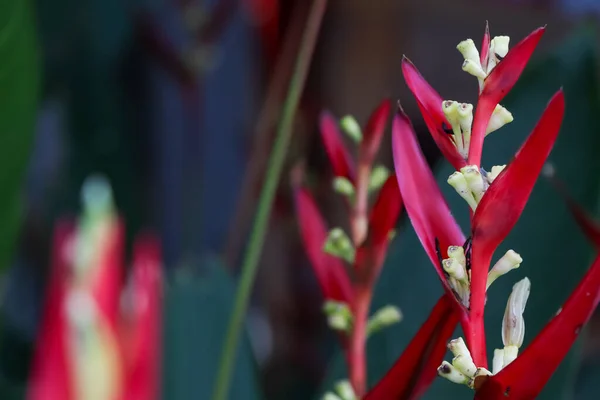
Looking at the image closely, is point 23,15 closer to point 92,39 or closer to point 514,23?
point 514,23

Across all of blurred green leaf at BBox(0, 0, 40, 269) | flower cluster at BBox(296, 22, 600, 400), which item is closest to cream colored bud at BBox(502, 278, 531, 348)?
flower cluster at BBox(296, 22, 600, 400)

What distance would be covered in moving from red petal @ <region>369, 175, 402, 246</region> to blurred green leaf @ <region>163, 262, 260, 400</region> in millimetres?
153

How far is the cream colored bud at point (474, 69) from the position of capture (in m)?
0.09

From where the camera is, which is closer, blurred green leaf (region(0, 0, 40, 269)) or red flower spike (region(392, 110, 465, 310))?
red flower spike (region(392, 110, 465, 310))

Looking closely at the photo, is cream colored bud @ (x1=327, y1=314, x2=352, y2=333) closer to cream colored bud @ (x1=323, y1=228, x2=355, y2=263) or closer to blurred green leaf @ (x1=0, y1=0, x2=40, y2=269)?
cream colored bud @ (x1=323, y1=228, x2=355, y2=263)

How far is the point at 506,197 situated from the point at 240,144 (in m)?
0.56

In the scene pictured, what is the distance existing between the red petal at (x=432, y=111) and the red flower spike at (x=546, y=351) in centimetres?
2

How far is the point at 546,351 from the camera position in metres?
0.09

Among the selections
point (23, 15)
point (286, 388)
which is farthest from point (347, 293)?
point (286, 388)

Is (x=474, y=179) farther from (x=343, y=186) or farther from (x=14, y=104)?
(x=14, y=104)

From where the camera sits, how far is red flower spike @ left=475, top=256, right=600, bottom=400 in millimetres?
89

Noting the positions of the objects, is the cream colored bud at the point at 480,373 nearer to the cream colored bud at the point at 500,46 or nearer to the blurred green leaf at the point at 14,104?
the cream colored bud at the point at 500,46

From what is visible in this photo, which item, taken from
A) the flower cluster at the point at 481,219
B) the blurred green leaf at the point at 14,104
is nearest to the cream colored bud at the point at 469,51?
the flower cluster at the point at 481,219

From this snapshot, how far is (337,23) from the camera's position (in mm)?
557
